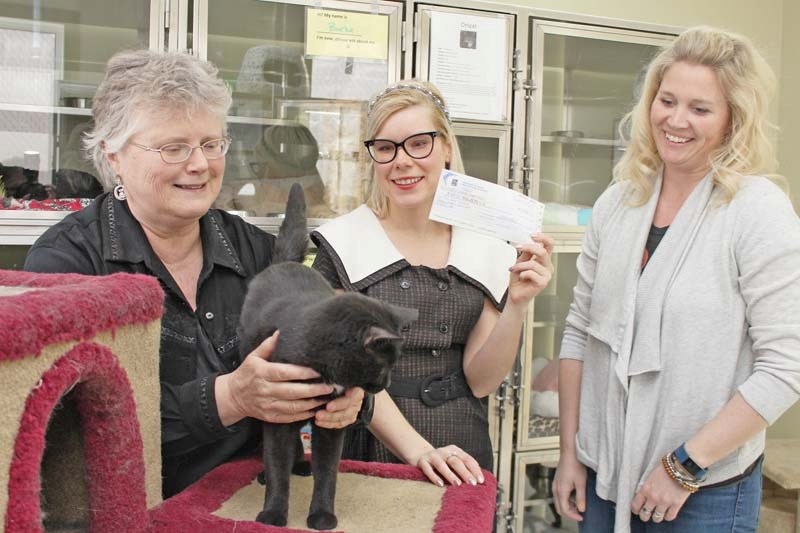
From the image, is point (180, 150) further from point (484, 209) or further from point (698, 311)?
point (698, 311)

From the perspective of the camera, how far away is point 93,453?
2.44 feet

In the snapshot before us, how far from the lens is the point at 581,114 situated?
2.64 metres

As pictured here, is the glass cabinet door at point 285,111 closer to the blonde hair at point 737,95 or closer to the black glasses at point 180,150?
the black glasses at point 180,150

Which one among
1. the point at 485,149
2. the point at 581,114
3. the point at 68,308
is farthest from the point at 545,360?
the point at 68,308

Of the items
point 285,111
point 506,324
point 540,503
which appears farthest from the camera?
point 540,503

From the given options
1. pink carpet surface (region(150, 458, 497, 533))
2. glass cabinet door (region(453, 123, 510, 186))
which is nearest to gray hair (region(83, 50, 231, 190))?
pink carpet surface (region(150, 458, 497, 533))

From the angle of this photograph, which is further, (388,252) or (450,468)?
(388,252)

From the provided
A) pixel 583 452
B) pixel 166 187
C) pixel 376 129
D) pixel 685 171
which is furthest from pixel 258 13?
pixel 583 452

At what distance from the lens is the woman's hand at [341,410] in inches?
31.6

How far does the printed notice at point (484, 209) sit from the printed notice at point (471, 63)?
0.92 metres

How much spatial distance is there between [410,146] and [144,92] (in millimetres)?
500

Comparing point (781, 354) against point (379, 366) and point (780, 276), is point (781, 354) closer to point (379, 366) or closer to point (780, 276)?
point (780, 276)

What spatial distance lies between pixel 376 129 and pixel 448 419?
576 millimetres

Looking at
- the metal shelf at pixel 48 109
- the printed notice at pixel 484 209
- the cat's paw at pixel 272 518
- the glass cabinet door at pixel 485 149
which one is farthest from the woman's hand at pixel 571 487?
the metal shelf at pixel 48 109
